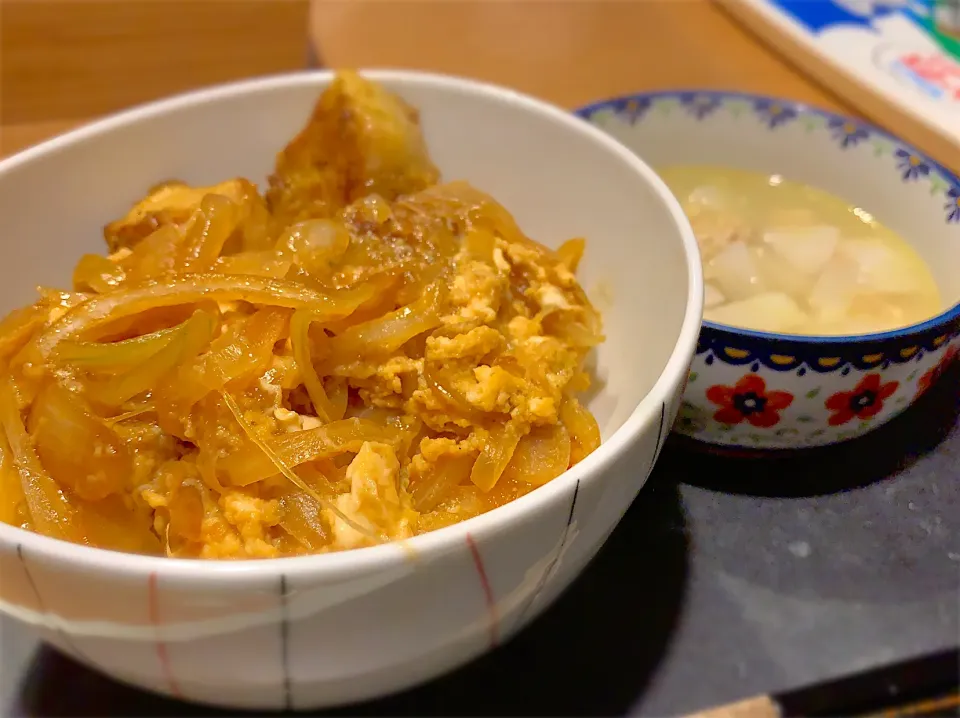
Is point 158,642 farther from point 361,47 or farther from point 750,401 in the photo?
point 361,47

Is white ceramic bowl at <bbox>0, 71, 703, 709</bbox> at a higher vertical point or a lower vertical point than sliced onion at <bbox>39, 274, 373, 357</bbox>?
lower

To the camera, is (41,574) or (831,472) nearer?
(41,574)

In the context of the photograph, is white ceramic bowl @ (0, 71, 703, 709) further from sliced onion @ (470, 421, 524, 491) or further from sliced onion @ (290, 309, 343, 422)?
sliced onion @ (290, 309, 343, 422)

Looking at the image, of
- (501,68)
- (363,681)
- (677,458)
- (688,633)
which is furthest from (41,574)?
(501,68)

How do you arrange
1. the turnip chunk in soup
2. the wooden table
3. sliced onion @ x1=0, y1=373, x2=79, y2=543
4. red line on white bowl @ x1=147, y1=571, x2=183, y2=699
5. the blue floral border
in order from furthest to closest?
1. the wooden table
2. the turnip chunk in soup
3. the blue floral border
4. sliced onion @ x1=0, y1=373, x2=79, y2=543
5. red line on white bowl @ x1=147, y1=571, x2=183, y2=699

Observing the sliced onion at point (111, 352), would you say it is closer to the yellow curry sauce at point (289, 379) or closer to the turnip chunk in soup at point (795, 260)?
the yellow curry sauce at point (289, 379)

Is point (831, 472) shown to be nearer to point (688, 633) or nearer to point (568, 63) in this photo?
point (688, 633)

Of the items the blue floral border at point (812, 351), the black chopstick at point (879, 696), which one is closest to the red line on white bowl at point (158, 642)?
the black chopstick at point (879, 696)

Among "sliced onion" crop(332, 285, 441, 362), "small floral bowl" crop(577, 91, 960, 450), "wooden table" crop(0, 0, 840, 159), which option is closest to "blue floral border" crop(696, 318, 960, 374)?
"small floral bowl" crop(577, 91, 960, 450)
